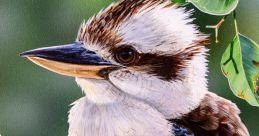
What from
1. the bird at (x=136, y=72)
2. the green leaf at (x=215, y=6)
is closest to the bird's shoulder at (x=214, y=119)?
the bird at (x=136, y=72)

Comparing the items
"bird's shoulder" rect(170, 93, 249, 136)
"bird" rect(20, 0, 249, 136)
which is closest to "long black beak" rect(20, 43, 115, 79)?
"bird" rect(20, 0, 249, 136)

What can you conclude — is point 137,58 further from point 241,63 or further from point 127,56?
point 241,63

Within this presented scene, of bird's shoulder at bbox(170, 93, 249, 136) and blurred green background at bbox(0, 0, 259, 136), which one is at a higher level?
blurred green background at bbox(0, 0, 259, 136)

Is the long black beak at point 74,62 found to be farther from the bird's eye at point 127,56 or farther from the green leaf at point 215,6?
the green leaf at point 215,6

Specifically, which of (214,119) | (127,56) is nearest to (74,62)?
(127,56)

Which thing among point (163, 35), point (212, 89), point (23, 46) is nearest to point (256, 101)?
point (212, 89)

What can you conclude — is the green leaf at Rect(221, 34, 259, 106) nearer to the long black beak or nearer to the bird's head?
the bird's head
